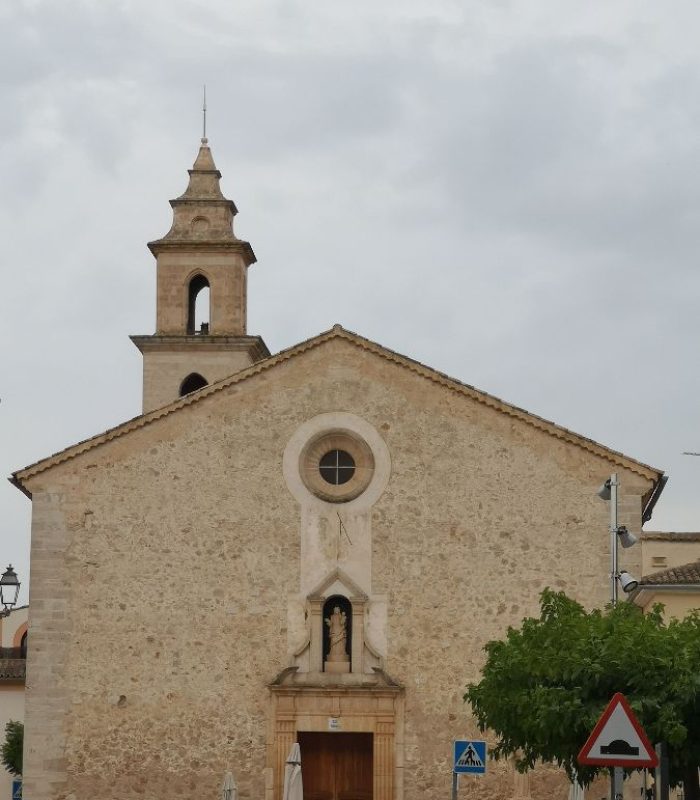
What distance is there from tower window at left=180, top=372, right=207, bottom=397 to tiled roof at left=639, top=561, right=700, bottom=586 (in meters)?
12.8

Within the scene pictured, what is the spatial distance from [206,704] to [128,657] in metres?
1.65

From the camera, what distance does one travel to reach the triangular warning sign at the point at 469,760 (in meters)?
24.8

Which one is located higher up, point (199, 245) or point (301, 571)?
point (199, 245)

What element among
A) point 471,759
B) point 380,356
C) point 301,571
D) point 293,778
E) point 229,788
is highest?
point 380,356

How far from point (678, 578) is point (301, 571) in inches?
265

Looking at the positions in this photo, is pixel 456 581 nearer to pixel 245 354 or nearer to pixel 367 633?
pixel 367 633

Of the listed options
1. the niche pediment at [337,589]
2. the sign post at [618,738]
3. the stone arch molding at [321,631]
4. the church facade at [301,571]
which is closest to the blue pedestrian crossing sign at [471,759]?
the church facade at [301,571]

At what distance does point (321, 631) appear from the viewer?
33781mm

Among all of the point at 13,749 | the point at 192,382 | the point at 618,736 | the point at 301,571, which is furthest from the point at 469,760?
the point at 13,749

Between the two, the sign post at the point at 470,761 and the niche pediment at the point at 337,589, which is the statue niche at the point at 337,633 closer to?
the niche pediment at the point at 337,589

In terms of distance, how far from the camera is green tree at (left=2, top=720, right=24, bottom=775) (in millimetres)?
46250

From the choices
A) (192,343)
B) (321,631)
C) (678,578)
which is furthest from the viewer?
(192,343)

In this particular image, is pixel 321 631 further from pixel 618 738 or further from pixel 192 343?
pixel 618 738

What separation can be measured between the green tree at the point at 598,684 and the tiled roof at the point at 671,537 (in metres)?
21.6
